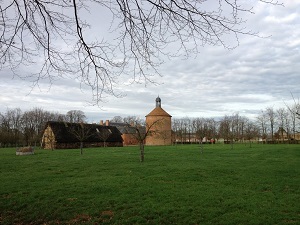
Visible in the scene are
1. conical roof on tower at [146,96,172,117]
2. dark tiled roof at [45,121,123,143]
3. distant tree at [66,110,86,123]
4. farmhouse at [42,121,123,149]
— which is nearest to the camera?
farmhouse at [42,121,123,149]

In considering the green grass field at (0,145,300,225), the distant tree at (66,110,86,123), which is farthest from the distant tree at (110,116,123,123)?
the green grass field at (0,145,300,225)

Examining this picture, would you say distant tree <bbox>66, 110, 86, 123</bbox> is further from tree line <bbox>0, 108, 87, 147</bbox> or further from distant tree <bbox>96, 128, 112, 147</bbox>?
distant tree <bbox>96, 128, 112, 147</bbox>

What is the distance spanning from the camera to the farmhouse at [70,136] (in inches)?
2137

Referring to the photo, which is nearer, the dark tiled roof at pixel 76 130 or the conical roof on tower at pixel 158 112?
the dark tiled roof at pixel 76 130

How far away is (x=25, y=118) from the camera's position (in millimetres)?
81125

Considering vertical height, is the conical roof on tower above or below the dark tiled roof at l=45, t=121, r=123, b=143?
above

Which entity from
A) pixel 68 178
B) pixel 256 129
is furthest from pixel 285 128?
pixel 68 178

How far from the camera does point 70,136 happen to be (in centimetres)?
5697

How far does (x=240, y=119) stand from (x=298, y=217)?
94617 mm

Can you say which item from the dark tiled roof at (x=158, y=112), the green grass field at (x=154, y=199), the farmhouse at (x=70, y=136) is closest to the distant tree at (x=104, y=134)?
the farmhouse at (x=70, y=136)

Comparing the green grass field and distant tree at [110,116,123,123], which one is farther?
distant tree at [110,116,123,123]

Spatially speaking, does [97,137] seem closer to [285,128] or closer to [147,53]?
[285,128]

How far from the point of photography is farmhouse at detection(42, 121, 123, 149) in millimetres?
54281

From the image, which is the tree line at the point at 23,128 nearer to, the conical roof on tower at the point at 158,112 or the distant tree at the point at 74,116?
the distant tree at the point at 74,116
